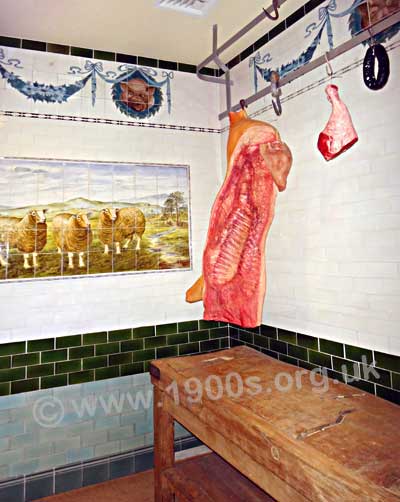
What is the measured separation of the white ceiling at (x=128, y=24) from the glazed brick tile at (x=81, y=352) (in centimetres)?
186

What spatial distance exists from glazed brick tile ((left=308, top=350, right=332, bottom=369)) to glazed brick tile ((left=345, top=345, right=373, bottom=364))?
13 cm

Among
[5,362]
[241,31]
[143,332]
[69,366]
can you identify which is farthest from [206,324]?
[241,31]

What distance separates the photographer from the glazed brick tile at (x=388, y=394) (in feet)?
4.95

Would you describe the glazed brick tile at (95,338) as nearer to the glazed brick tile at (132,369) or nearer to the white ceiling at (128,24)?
the glazed brick tile at (132,369)

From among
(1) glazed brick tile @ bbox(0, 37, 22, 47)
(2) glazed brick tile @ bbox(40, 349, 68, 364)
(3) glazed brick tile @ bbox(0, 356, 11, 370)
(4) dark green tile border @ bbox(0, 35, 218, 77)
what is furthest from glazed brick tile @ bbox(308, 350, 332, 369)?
(1) glazed brick tile @ bbox(0, 37, 22, 47)

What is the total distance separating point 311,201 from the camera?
6.27 feet

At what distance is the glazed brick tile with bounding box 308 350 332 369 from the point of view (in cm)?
182

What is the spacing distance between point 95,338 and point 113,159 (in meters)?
1.13

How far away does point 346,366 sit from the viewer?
1.72 metres

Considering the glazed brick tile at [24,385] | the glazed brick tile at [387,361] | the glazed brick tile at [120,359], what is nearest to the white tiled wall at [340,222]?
the glazed brick tile at [387,361]

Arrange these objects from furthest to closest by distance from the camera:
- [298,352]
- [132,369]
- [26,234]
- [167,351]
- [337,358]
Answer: [167,351] < [132,369] < [26,234] < [298,352] < [337,358]

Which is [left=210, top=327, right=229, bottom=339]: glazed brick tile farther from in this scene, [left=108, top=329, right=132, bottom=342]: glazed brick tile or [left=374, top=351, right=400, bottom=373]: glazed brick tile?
[left=374, top=351, right=400, bottom=373]: glazed brick tile

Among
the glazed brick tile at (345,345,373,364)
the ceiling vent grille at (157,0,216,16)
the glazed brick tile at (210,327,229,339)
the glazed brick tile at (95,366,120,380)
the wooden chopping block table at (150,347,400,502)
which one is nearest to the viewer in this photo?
the wooden chopping block table at (150,347,400,502)

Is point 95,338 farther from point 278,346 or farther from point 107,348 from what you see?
point 278,346
